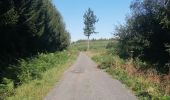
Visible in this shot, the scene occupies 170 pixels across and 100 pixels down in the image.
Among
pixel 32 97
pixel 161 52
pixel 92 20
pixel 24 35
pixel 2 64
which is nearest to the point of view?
pixel 32 97

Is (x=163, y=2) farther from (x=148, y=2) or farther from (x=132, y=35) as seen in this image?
(x=132, y=35)

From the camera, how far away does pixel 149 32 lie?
43062 mm

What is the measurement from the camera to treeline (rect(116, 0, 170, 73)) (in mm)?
39281

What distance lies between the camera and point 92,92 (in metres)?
17.5

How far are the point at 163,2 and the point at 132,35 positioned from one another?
8.93 metres

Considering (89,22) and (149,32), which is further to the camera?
(89,22)

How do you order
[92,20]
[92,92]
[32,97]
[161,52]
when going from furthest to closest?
[92,20] → [161,52] → [92,92] → [32,97]

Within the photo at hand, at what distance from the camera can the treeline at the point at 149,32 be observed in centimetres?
3928

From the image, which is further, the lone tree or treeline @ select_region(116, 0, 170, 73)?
the lone tree

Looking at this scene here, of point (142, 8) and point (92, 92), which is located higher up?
point (142, 8)

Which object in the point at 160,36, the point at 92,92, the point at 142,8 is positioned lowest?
the point at 92,92

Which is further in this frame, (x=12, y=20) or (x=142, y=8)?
(x=142, y=8)

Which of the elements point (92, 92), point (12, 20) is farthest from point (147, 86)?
point (12, 20)

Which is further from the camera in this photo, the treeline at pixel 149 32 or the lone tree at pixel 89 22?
the lone tree at pixel 89 22
